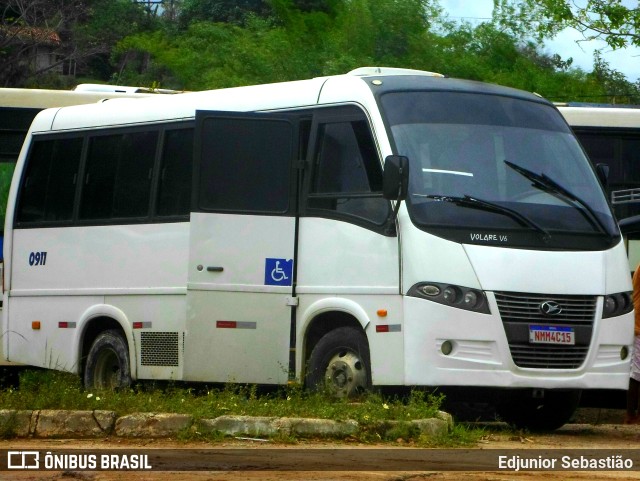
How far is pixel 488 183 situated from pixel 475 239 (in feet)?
2.06

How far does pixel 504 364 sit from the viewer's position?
10.5 metres

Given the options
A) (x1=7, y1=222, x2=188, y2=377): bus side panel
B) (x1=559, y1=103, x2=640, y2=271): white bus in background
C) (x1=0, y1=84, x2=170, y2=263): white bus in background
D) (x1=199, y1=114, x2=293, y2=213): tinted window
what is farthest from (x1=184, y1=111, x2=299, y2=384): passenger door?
(x1=559, y1=103, x2=640, y2=271): white bus in background

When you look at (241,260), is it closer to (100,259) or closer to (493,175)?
(493,175)

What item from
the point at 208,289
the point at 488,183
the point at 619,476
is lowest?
the point at 619,476

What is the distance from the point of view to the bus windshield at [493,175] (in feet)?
35.1

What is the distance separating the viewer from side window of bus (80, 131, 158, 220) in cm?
1309

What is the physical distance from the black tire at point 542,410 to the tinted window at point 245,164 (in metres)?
2.65

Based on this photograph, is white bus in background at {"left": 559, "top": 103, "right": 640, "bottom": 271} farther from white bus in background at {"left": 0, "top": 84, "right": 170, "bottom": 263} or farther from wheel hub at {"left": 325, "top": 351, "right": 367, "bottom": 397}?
wheel hub at {"left": 325, "top": 351, "right": 367, "bottom": 397}

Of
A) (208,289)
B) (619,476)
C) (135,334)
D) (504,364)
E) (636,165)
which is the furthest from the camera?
(636,165)

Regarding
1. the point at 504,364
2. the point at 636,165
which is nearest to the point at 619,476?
the point at 504,364

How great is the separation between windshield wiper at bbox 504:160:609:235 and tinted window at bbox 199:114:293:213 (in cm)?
189

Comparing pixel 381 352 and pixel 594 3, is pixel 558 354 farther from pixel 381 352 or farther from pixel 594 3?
pixel 594 3

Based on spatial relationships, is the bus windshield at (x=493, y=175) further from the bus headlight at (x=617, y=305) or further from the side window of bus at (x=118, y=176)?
the side window of bus at (x=118, y=176)

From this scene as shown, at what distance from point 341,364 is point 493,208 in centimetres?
173
